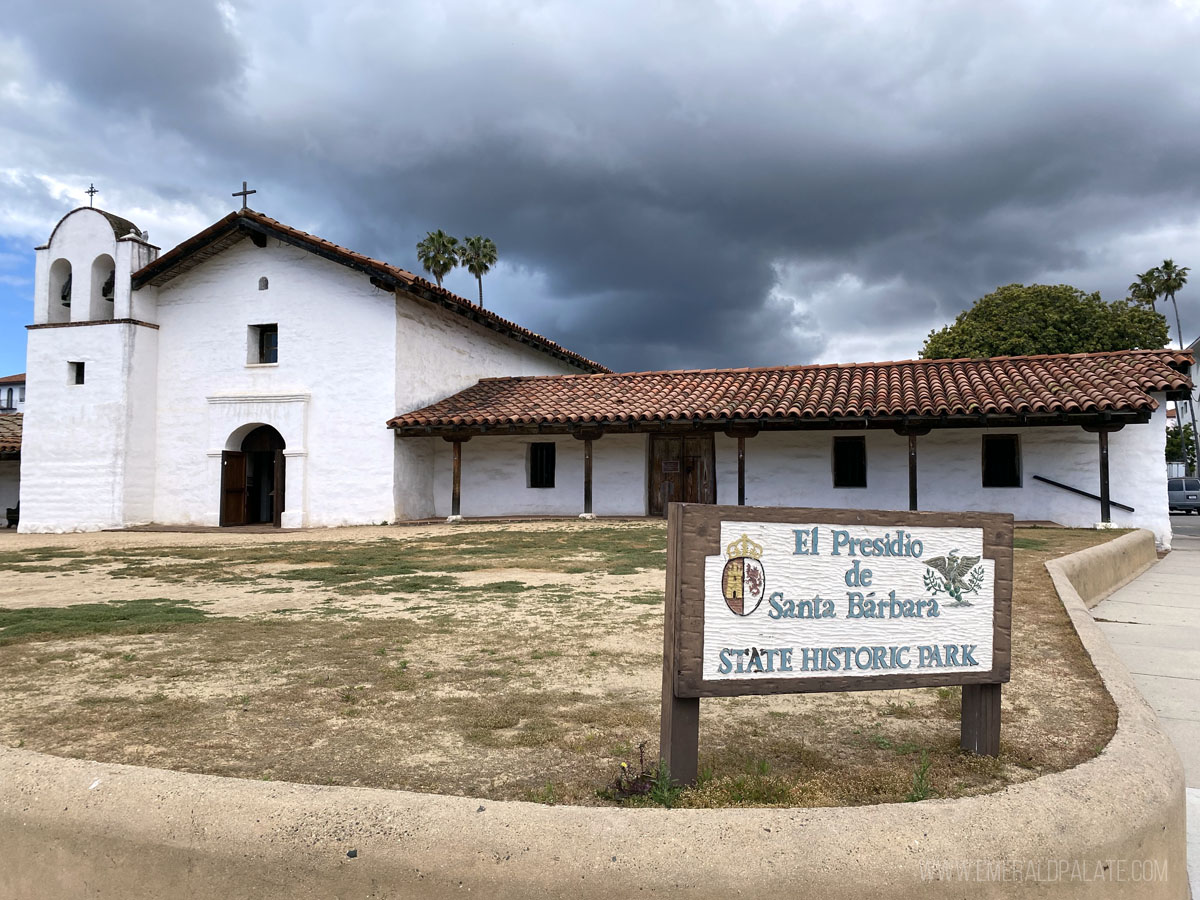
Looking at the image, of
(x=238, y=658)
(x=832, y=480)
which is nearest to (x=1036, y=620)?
(x=238, y=658)

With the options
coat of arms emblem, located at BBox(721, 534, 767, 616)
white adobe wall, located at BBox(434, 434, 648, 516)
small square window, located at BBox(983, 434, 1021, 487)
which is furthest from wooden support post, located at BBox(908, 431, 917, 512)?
coat of arms emblem, located at BBox(721, 534, 767, 616)

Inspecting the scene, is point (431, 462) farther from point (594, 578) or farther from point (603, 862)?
point (603, 862)

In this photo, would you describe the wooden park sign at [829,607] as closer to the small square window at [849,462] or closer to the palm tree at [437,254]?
the small square window at [849,462]

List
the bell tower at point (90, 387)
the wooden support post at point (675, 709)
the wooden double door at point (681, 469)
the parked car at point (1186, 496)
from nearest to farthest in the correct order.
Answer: the wooden support post at point (675, 709)
the wooden double door at point (681, 469)
the bell tower at point (90, 387)
the parked car at point (1186, 496)

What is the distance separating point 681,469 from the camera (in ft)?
59.6

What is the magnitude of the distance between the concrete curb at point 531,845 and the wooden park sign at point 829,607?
1.64 feet

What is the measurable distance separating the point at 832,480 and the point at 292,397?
12.6 m

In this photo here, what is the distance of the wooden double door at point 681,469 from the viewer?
18062 mm

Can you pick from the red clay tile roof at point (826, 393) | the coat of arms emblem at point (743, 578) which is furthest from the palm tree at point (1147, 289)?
the coat of arms emblem at point (743, 578)

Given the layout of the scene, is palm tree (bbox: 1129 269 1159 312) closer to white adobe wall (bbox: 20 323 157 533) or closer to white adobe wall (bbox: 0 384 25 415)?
white adobe wall (bbox: 20 323 157 533)

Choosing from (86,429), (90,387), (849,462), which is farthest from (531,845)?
(90,387)

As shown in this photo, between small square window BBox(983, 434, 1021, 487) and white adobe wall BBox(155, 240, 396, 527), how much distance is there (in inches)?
516

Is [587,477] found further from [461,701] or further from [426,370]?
[461,701]

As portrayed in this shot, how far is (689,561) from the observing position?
2.51 meters
